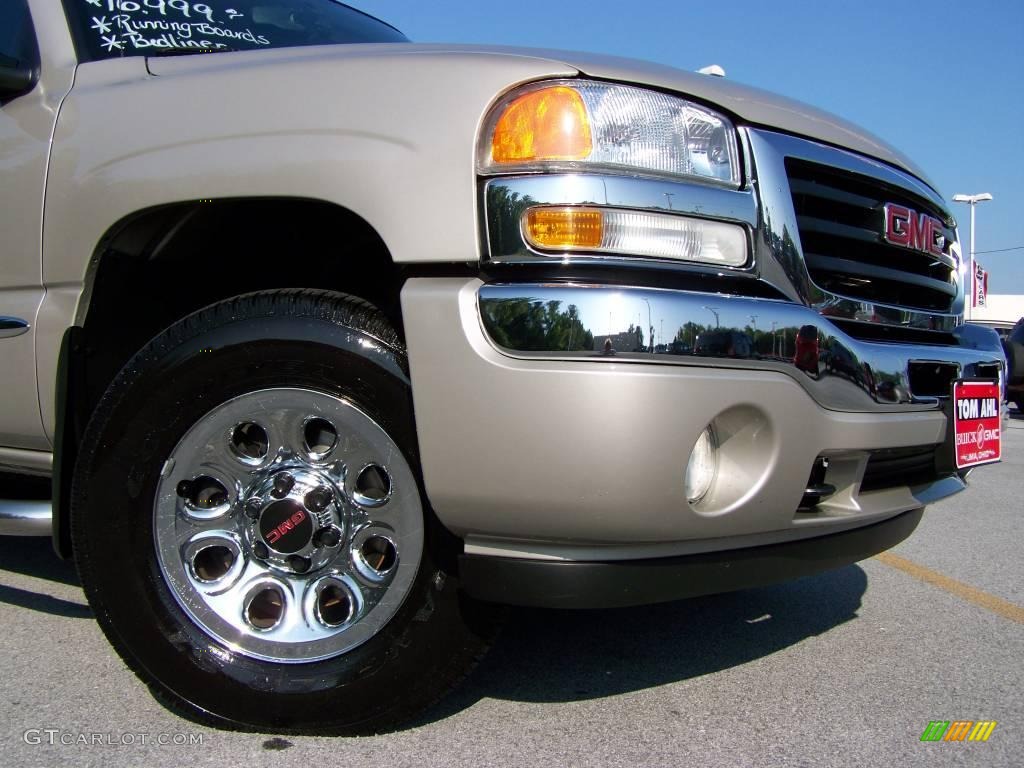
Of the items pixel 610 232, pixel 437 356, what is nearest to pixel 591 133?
pixel 610 232

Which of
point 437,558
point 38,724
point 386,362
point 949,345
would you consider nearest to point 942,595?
point 949,345

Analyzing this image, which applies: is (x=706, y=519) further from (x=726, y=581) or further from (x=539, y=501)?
(x=539, y=501)

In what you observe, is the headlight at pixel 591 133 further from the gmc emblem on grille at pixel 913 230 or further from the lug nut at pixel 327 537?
the lug nut at pixel 327 537

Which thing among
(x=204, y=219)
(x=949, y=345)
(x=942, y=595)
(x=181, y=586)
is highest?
(x=204, y=219)

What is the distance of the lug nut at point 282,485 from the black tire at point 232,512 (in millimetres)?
222

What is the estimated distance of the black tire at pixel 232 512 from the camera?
1932 mm

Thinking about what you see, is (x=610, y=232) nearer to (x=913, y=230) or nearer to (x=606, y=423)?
(x=606, y=423)

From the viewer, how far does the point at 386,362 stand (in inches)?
74.7

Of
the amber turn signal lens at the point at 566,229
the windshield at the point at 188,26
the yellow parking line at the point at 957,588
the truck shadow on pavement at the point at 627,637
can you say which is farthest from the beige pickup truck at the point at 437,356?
the yellow parking line at the point at 957,588

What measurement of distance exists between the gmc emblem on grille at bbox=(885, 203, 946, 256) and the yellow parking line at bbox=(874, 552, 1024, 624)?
133cm

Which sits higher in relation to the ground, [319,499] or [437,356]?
[437,356]

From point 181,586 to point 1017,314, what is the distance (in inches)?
1482

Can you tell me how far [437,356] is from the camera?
69.0 inches

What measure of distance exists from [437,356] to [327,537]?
1.89 ft
